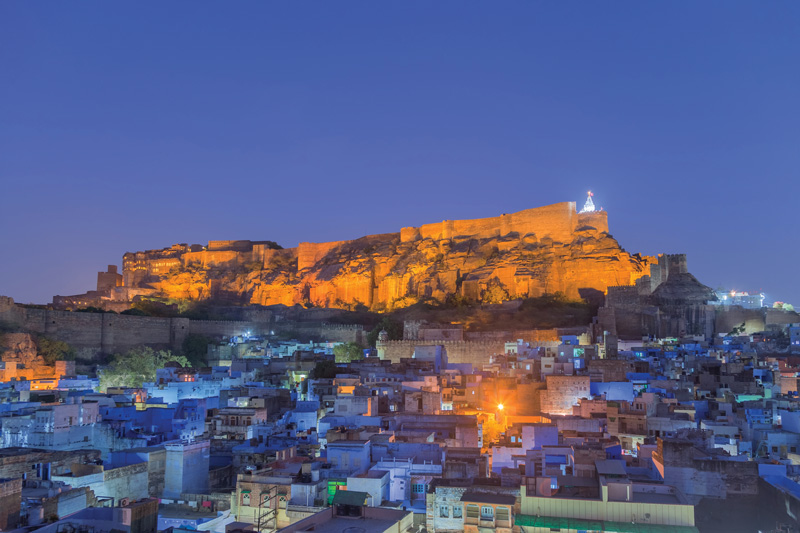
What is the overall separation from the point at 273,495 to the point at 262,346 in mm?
27897

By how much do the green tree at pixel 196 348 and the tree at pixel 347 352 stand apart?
341 inches

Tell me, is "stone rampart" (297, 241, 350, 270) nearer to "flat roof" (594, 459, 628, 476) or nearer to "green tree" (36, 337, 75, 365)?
"green tree" (36, 337, 75, 365)

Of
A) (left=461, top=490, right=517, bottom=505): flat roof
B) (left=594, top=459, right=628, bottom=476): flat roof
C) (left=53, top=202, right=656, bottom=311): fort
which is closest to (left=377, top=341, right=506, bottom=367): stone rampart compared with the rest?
(left=53, top=202, right=656, bottom=311): fort

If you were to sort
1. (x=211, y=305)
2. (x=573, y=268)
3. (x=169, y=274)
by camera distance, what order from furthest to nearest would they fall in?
(x=169, y=274)
(x=211, y=305)
(x=573, y=268)

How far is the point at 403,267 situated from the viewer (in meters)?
54.9

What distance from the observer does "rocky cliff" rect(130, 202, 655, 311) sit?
4572 cm

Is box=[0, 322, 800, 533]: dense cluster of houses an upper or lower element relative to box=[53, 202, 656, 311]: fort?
lower

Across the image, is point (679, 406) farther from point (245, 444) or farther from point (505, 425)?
point (245, 444)

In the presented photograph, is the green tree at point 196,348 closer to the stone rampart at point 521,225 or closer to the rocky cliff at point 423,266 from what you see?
the rocky cliff at point 423,266

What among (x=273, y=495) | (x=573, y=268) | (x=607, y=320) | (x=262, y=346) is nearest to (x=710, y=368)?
(x=607, y=320)

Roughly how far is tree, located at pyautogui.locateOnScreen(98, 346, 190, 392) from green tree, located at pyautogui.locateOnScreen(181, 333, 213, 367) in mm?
1788

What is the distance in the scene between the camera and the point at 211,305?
5884 centimetres

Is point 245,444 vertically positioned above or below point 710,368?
below

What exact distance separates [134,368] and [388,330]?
51.1 ft
